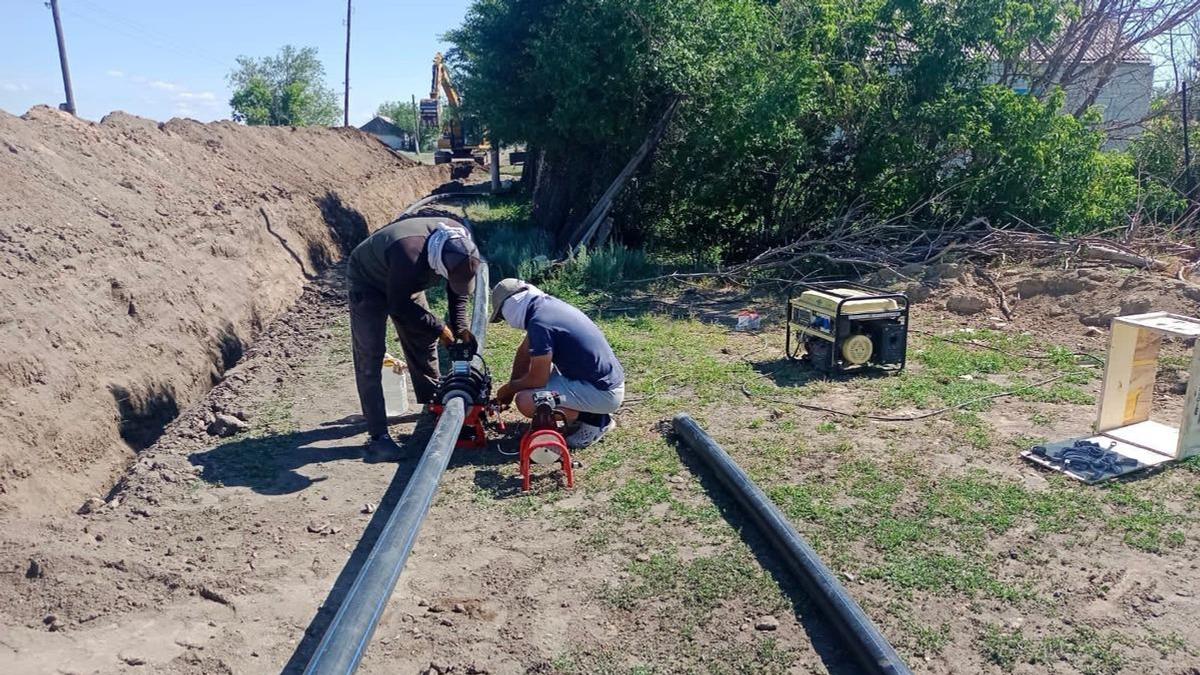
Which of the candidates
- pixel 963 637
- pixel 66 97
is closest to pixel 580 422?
pixel 963 637

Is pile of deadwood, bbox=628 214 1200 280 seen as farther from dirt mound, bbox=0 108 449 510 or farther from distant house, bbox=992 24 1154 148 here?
dirt mound, bbox=0 108 449 510

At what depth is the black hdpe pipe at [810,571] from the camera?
11.2ft

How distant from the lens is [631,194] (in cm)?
1445

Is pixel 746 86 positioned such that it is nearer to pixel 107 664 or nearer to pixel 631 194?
pixel 631 194

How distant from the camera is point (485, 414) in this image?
614 cm

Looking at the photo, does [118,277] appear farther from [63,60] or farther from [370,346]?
[63,60]

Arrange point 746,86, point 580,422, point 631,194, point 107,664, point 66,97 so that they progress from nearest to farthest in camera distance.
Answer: point 107,664 < point 580,422 < point 746,86 < point 631,194 < point 66,97

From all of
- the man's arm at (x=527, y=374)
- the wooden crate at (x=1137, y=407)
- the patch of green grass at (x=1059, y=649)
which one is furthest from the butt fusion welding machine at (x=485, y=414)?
the wooden crate at (x=1137, y=407)

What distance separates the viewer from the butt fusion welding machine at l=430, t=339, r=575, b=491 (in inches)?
210

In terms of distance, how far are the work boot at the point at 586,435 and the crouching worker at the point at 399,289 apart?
3.64 feet

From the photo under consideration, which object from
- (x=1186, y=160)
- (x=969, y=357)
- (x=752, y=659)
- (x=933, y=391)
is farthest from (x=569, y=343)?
(x=1186, y=160)

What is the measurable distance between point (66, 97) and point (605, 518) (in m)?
23.7

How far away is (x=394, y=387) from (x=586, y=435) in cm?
176

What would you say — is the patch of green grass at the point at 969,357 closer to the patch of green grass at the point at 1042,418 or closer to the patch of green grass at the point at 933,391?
the patch of green grass at the point at 933,391
